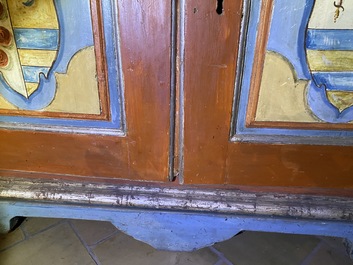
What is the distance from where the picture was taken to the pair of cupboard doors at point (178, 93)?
0.72m

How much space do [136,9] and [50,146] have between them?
474 mm

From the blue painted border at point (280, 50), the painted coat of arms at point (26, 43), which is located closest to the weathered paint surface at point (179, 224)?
the blue painted border at point (280, 50)

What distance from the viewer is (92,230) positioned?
1.16 metres

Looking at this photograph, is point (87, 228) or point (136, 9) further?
point (87, 228)

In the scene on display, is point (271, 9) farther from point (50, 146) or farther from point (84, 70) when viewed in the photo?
point (50, 146)

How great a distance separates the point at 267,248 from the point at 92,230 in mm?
630

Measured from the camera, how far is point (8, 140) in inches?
36.7

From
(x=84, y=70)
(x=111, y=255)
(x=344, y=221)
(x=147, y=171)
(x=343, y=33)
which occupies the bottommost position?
(x=111, y=255)

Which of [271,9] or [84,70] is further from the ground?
[271,9]

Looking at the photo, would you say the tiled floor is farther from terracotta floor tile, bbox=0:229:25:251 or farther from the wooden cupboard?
the wooden cupboard

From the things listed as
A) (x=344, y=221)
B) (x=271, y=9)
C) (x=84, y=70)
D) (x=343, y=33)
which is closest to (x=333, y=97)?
(x=343, y=33)

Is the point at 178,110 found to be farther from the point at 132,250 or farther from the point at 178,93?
the point at 132,250

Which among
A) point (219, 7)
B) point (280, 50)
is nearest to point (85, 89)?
point (219, 7)

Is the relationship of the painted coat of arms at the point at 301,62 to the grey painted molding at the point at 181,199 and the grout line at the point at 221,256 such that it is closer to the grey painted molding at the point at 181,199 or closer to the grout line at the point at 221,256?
the grey painted molding at the point at 181,199
